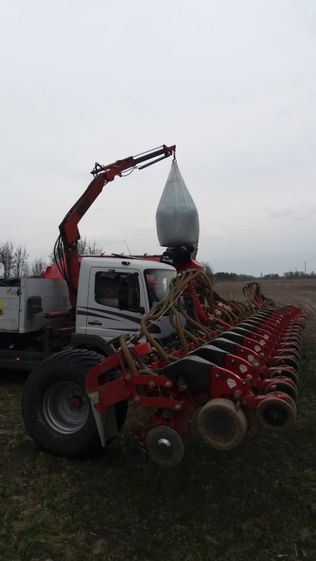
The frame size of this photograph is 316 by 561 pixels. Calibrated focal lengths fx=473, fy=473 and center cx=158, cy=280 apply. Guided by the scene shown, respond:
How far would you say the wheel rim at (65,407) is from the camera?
14.3 ft

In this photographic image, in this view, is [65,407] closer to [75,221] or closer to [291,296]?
[75,221]

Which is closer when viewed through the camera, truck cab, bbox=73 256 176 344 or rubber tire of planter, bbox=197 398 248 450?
rubber tire of planter, bbox=197 398 248 450

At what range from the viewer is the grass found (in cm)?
292

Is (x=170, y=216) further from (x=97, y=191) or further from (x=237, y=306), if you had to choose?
(x=237, y=306)

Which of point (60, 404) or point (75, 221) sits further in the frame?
point (75, 221)

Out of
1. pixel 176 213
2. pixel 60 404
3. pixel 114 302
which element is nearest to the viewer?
pixel 60 404

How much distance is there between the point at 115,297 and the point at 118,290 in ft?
0.37

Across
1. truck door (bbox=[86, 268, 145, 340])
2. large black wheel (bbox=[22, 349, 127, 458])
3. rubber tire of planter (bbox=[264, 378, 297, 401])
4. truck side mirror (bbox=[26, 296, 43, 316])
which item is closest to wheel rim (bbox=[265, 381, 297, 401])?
rubber tire of planter (bbox=[264, 378, 297, 401])

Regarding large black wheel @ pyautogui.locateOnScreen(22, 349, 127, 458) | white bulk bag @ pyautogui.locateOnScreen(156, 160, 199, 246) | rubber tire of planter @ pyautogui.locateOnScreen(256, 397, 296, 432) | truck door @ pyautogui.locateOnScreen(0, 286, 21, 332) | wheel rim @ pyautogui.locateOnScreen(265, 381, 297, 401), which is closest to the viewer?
rubber tire of planter @ pyautogui.locateOnScreen(256, 397, 296, 432)

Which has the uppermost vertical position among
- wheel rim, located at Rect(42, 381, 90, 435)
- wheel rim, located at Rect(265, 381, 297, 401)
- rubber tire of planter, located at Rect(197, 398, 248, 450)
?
wheel rim, located at Rect(265, 381, 297, 401)

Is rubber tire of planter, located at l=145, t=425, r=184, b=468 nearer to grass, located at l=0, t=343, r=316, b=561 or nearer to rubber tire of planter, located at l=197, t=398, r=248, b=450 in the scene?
rubber tire of planter, located at l=197, t=398, r=248, b=450

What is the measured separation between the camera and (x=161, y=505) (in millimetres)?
3416

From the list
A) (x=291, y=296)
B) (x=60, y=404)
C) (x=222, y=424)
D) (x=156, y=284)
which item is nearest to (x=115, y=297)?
(x=156, y=284)

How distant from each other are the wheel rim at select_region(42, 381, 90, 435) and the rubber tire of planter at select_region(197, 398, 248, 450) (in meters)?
1.43
